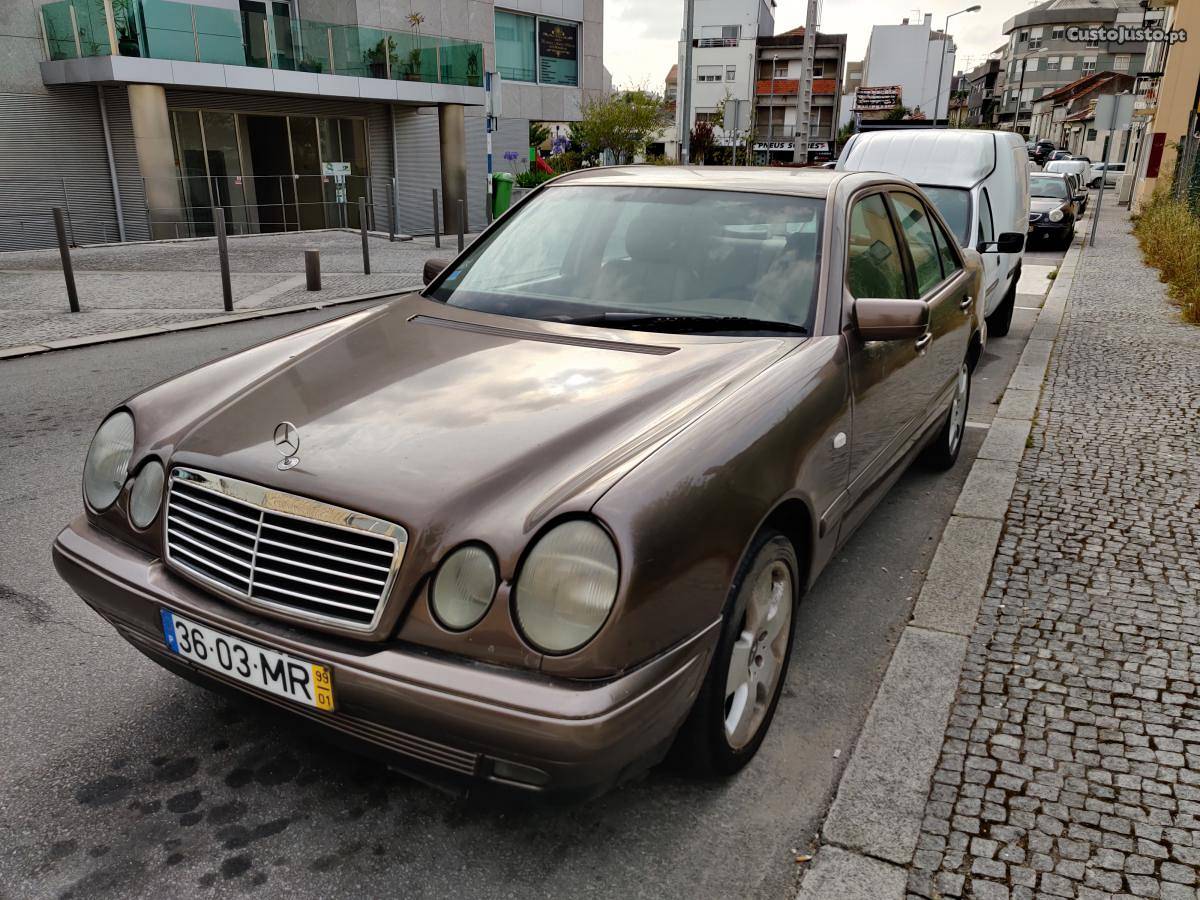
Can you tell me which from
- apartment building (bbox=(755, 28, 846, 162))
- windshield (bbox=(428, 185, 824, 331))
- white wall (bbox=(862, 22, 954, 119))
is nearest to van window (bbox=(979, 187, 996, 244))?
windshield (bbox=(428, 185, 824, 331))

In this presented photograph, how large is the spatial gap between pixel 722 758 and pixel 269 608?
1.27 metres

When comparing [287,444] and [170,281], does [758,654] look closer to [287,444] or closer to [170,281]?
[287,444]

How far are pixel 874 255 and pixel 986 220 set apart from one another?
6486mm

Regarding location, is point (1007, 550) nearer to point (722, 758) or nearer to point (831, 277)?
point (831, 277)

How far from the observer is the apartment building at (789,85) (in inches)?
3602

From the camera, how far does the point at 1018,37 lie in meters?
108

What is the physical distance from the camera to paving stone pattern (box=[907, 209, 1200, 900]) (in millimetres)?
2398

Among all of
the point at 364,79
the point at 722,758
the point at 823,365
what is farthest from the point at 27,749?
the point at 364,79

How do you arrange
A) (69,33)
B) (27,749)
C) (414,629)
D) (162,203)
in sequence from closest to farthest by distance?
(414,629)
(27,749)
(69,33)
(162,203)

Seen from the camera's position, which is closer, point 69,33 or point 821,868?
point 821,868

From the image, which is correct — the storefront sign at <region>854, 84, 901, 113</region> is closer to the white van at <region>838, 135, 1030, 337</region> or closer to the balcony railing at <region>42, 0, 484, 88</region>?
the balcony railing at <region>42, 0, 484, 88</region>

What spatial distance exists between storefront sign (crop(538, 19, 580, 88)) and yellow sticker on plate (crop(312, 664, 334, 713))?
3388 centimetres

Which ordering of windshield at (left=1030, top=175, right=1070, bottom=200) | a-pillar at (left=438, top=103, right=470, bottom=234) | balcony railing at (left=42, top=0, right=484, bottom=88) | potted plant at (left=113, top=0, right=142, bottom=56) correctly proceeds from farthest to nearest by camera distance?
a-pillar at (left=438, top=103, right=470, bottom=234)
windshield at (left=1030, top=175, right=1070, bottom=200)
balcony railing at (left=42, top=0, right=484, bottom=88)
potted plant at (left=113, top=0, right=142, bottom=56)

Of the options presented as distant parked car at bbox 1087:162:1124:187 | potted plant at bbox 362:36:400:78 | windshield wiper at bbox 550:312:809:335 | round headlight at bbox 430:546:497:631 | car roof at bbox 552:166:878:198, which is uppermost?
potted plant at bbox 362:36:400:78
